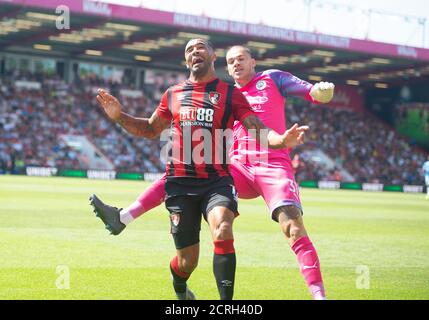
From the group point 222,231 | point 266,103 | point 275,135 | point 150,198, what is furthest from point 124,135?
point 222,231

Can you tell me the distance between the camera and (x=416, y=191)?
53562 mm

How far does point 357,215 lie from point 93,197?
15.5 metres

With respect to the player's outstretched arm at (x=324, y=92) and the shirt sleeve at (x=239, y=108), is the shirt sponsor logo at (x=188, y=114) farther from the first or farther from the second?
the player's outstretched arm at (x=324, y=92)

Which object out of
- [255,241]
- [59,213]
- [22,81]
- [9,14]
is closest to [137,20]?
[9,14]

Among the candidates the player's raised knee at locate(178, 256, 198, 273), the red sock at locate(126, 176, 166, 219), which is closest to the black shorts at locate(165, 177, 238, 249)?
the player's raised knee at locate(178, 256, 198, 273)

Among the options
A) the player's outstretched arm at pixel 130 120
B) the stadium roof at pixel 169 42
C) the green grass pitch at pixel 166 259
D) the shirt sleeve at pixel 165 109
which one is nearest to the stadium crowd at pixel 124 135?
the stadium roof at pixel 169 42

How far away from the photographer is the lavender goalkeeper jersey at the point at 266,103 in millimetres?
8414

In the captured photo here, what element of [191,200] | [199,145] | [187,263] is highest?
[199,145]

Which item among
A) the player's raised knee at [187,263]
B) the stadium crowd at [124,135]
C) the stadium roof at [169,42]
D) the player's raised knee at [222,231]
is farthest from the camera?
the stadium crowd at [124,135]

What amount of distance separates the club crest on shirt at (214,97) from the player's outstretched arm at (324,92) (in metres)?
1.12

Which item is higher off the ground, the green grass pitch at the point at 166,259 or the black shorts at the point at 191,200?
the black shorts at the point at 191,200

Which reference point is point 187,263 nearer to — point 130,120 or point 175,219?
point 175,219

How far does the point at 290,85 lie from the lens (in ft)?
27.6

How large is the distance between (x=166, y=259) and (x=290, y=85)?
150 inches
